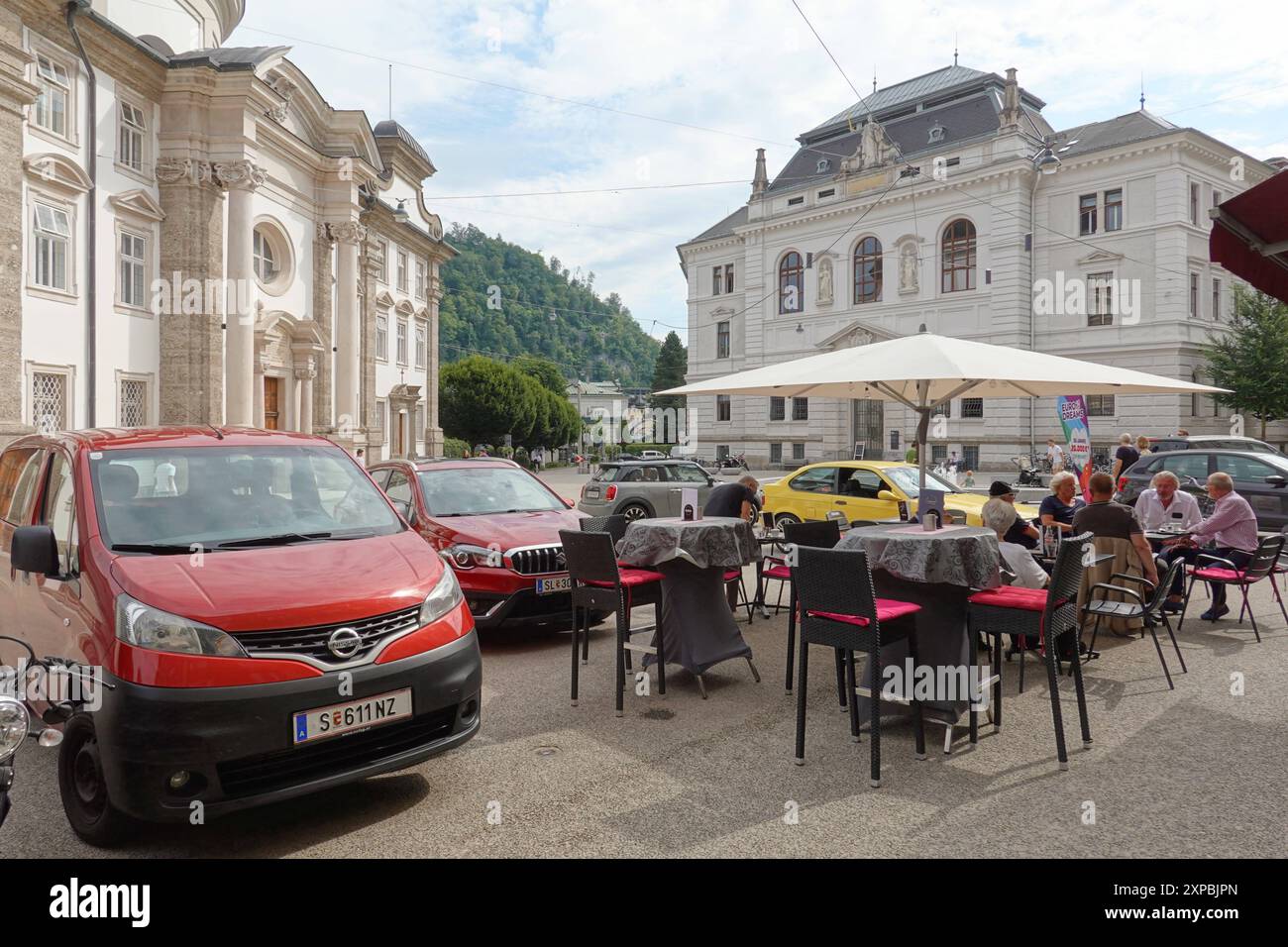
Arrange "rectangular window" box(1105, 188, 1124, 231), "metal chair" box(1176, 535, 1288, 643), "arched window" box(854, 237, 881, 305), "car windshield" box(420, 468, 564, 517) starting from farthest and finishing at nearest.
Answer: "arched window" box(854, 237, 881, 305) < "rectangular window" box(1105, 188, 1124, 231) < "car windshield" box(420, 468, 564, 517) < "metal chair" box(1176, 535, 1288, 643)

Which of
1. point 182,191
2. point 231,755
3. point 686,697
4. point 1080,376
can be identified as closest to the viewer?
point 231,755

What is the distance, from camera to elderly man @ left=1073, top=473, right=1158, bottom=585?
7.39m

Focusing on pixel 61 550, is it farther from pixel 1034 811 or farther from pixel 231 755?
pixel 1034 811

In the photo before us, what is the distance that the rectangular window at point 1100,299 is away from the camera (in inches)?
1529

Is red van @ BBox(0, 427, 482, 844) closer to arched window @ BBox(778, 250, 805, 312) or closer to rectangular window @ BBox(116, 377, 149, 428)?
rectangular window @ BBox(116, 377, 149, 428)

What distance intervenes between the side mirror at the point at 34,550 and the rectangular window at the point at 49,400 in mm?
17866

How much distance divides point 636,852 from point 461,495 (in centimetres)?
586

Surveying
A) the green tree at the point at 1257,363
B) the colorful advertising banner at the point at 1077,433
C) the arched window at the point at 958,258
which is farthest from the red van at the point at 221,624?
the arched window at the point at 958,258

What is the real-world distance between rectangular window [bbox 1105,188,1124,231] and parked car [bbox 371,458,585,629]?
38204 millimetres

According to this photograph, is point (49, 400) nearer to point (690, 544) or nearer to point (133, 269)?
point (133, 269)

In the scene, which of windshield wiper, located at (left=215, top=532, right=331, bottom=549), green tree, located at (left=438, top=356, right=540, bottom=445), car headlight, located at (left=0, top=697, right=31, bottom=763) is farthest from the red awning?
green tree, located at (left=438, top=356, right=540, bottom=445)

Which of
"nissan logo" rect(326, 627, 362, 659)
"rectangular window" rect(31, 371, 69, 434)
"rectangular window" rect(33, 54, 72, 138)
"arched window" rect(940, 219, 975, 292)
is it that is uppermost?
"arched window" rect(940, 219, 975, 292)
